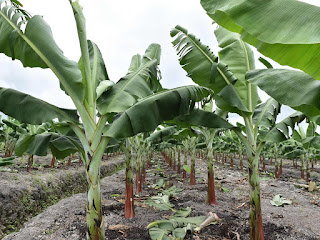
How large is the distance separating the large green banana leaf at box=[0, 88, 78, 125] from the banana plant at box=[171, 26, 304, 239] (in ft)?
7.96

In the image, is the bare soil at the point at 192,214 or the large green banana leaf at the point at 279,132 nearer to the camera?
the large green banana leaf at the point at 279,132

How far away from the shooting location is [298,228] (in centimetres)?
505

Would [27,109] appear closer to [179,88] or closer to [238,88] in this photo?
[179,88]

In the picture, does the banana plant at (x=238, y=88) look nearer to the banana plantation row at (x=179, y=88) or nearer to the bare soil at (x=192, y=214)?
the banana plantation row at (x=179, y=88)

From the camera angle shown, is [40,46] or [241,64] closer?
[40,46]

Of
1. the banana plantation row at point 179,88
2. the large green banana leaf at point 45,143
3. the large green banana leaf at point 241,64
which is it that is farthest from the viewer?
the large green banana leaf at point 241,64

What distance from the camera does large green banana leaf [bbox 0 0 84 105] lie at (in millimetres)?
2959

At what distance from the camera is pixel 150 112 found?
3.17m

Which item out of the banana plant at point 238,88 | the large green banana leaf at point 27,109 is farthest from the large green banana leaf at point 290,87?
the large green banana leaf at point 27,109

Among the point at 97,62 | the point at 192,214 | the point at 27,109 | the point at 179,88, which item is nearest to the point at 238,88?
the point at 179,88

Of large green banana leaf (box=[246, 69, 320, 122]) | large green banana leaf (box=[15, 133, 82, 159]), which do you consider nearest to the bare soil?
large green banana leaf (box=[15, 133, 82, 159])

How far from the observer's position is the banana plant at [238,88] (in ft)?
12.6

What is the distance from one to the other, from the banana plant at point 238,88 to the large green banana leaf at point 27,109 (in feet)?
7.96

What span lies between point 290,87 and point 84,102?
9.05ft
